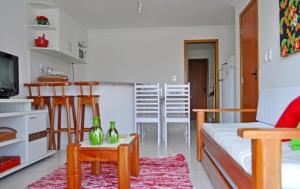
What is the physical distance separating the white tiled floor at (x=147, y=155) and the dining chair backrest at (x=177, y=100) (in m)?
0.49

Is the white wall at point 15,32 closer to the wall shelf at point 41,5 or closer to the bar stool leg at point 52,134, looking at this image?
the wall shelf at point 41,5

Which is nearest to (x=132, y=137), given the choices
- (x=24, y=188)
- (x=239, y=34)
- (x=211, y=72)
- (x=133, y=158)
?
(x=133, y=158)

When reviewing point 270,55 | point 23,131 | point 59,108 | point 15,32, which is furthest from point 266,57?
point 15,32

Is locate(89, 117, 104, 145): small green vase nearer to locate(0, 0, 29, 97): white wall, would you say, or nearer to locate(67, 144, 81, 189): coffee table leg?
locate(67, 144, 81, 189): coffee table leg

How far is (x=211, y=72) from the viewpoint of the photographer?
26.7ft

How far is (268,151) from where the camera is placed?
0.92 meters

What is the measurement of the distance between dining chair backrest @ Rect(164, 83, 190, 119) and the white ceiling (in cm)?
142

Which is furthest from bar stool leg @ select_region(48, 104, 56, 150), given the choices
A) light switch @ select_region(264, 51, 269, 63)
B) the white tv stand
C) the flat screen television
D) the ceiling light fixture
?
light switch @ select_region(264, 51, 269, 63)

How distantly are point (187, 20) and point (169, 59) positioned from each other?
99 cm

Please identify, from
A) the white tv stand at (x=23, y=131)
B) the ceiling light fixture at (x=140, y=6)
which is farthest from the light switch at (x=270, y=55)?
the white tv stand at (x=23, y=131)

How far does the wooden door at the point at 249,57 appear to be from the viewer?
321 cm

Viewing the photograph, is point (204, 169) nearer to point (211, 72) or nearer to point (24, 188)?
point (24, 188)

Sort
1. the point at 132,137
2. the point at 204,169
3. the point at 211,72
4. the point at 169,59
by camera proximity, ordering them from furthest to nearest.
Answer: the point at 211,72, the point at 169,59, the point at 204,169, the point at 132,137

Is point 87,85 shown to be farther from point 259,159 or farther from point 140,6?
point 259,159
